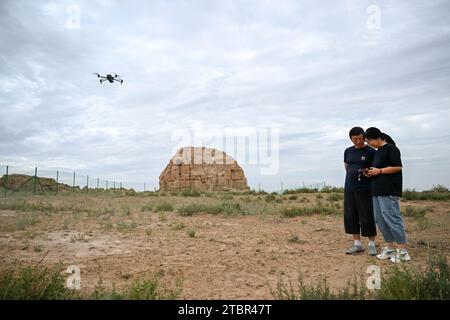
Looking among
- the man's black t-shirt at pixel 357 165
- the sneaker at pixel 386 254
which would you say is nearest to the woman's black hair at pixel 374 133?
the man's black t-shirt at pixel 357 165

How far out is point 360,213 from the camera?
19.2ft

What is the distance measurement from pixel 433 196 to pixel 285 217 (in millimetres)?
10264

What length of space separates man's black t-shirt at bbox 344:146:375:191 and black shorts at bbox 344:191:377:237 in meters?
0.11

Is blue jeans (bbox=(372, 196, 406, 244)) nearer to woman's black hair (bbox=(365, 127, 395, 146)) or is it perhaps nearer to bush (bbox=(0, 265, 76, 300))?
woman's black hair (bbox=(365, 127, 395, 146))

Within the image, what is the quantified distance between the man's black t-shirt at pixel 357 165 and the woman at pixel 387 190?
28cm

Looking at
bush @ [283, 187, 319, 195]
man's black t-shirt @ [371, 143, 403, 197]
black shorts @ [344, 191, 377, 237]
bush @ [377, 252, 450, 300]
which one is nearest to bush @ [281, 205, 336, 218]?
black shorts @ [344, 191, 377, 237]

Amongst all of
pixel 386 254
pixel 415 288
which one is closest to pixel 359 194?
pixel 386 254

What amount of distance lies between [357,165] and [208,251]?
3173mm

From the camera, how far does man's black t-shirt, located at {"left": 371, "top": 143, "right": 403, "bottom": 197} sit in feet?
17.1

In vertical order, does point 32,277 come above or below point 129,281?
above

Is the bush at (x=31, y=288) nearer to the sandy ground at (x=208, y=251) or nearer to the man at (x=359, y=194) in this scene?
the sandy ground at (x=208, y=251)
